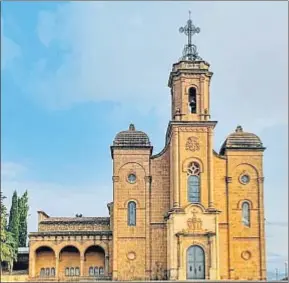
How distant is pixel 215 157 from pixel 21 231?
20041 millimetres

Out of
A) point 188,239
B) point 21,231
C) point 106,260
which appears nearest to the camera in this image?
A: point 188,239

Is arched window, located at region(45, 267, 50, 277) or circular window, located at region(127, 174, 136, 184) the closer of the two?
circular window, located at region(127, 174, 136, 184)

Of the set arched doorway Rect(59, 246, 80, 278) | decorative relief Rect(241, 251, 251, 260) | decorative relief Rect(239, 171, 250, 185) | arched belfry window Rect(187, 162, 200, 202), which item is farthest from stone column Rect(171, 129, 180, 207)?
arched doorway Rect(59, 246, 80, 278)

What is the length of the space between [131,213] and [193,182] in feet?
16.1

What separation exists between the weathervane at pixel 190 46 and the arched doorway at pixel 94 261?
15722 mm

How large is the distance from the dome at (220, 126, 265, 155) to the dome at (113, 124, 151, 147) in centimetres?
584

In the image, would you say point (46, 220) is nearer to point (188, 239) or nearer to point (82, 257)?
point (82, 257)

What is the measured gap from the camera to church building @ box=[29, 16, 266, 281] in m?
46.5

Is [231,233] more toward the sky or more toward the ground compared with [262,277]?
more toward the sky

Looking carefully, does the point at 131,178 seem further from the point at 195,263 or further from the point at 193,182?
the point at 195,263

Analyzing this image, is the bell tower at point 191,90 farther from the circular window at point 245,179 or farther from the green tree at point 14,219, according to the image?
the green tree at point 14,219

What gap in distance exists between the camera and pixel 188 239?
1795 inches

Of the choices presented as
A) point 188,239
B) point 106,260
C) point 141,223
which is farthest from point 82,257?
point 188,239

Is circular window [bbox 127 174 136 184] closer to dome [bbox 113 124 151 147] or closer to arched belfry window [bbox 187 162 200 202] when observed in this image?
dome [bbox 113 124 151 147]
